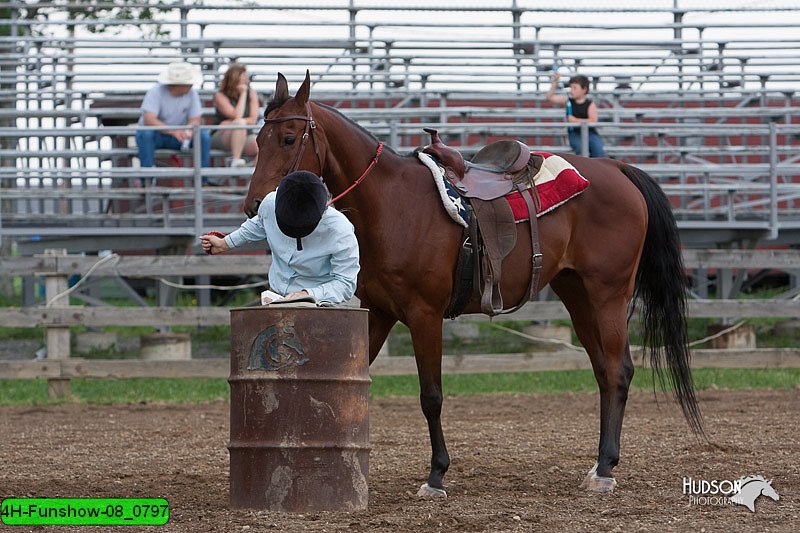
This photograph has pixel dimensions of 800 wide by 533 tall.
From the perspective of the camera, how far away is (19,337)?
14492mm

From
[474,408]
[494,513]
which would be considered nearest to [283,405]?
[494,513]

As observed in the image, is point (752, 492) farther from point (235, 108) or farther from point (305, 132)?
point (235, 108)

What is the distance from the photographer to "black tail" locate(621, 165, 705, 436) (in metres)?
7.45

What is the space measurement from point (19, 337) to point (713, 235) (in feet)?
28.3

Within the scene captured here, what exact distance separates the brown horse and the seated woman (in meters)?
6.46

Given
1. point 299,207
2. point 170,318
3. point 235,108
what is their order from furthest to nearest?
point 235,108
point 170,318
point 299,207

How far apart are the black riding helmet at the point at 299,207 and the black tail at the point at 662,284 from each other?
2878mm

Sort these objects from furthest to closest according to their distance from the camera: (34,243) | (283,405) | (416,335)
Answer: (34,243) → (416,335) → (283,405)

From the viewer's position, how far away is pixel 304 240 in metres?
5.48

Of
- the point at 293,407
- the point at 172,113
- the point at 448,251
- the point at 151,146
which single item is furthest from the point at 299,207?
the point at 172,113

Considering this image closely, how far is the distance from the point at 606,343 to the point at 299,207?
252cm

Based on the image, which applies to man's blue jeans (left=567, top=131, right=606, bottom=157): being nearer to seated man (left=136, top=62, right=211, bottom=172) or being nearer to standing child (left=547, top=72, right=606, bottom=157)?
standing child (left=547, top=72, right=606, bottom=157)

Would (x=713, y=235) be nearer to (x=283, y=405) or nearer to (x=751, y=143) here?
(x=751, y=143)

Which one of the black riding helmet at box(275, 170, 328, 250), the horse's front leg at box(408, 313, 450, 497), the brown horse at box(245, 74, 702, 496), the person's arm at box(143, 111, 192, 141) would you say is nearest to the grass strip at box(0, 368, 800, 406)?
the person's arm at box(143, 111, 192, 141)
